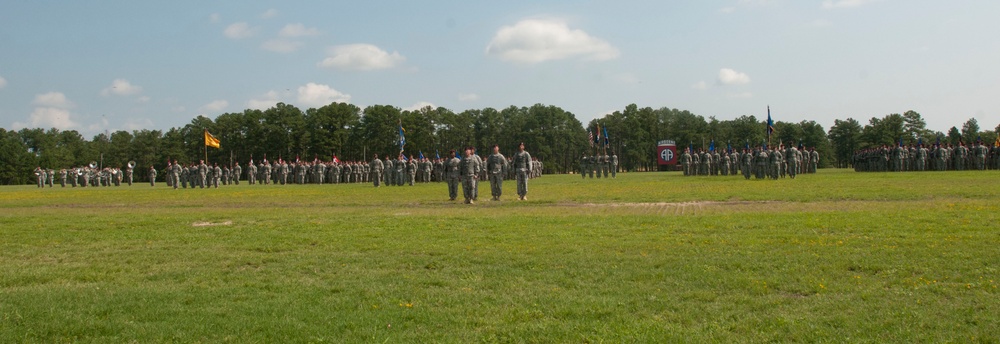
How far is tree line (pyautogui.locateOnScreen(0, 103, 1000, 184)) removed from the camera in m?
102

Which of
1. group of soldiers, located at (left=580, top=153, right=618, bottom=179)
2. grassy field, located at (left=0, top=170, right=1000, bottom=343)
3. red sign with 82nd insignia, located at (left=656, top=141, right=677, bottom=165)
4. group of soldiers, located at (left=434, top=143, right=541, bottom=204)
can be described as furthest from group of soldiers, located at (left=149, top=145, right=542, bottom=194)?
red sign with 82nd insignia, located at (left=656, top=141, right=677, bottom=165)

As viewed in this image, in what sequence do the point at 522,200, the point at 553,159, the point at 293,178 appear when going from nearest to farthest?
the point at 522,200
the point at 293,178
the point at 553,159

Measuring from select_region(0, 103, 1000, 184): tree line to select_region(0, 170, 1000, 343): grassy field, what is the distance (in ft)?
277

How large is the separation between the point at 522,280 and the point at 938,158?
4736cm

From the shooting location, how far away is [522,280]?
7754 mm

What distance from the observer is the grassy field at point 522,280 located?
18.9 ft

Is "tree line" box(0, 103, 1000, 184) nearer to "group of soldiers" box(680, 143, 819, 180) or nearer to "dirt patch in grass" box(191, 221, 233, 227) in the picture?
"group of soldiers" box(680, 143, 819, 180)

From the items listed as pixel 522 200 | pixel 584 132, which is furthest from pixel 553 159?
pixel 522 200

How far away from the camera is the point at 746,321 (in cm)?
582

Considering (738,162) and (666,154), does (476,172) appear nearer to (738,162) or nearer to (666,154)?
(738,162)

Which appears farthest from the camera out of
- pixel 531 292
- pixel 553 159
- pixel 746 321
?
pixel 553 159

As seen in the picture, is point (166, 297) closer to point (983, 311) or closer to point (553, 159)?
point (983, 311)

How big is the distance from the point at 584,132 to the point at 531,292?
114824 millimetres

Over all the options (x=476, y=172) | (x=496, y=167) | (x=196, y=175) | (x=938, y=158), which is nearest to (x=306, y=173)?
(x=196, y=175)
